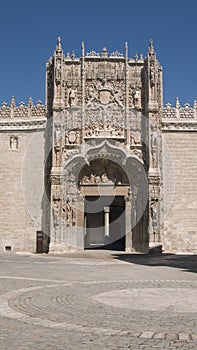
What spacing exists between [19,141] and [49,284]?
49.7 feet

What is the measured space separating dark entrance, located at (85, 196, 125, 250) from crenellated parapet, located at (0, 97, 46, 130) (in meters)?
5.25

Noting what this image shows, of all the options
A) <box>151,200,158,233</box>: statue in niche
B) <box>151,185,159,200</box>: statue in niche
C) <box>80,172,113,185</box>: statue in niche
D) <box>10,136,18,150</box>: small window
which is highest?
<box>10,136,18,150</box>: small window

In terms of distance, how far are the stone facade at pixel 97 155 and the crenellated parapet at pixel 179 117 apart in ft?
0.19

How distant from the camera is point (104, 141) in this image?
22.7m

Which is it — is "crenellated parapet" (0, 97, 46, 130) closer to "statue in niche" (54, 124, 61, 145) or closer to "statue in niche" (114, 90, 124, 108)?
"statue in niche" (54, 124, 61, 145)

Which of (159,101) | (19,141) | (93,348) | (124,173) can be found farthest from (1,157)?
(93,348)

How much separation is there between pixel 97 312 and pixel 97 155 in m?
16.7

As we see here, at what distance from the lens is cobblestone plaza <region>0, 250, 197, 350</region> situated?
483 centimetres

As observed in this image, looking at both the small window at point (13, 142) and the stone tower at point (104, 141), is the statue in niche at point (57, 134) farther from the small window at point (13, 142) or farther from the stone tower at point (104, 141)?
the small window at point (13, 142)

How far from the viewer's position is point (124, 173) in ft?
76.5

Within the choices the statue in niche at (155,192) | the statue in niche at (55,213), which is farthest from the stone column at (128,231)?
the statue in niche at (55,213)

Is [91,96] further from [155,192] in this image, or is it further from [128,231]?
[128,231]

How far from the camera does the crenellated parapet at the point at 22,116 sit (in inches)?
936

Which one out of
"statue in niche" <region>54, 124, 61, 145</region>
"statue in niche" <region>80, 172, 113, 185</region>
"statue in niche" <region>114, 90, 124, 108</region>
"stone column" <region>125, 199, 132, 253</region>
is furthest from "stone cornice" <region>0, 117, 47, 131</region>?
"stone column" <region>125, 199, 132, 253</region>
